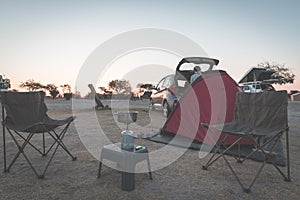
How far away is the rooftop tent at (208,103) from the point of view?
352 centimetres

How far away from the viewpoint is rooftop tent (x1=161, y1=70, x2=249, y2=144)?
3520 millimetres

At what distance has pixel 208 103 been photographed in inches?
142

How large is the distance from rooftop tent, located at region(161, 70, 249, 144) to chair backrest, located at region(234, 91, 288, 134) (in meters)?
0.61

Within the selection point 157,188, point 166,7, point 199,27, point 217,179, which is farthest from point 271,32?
point 157,188

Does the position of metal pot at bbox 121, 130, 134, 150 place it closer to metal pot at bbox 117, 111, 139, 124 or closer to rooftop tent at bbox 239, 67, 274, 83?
metal pot at bbox 117, 111, 139, 124

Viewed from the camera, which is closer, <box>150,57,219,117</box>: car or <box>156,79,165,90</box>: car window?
<box>150,57,219,117</box>: car

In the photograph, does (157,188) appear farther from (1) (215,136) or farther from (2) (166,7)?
(2) (166,7)

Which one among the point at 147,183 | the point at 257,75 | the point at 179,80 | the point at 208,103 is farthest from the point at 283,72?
the point at 147,183

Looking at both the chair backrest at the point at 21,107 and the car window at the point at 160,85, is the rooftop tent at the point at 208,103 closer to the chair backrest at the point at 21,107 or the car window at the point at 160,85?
the chair backrest at the point at 21,107

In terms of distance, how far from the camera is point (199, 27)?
7.89 meters

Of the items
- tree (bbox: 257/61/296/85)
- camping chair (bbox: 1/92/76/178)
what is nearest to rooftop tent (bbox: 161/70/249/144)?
camping chair (bbox: 1/92/76/178)

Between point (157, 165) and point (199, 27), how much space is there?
6.51 m

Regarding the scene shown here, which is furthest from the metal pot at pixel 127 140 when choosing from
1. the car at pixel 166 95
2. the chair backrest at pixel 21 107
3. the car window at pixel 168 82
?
the car window at pixel 168 82

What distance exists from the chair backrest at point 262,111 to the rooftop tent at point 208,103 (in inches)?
24.2
